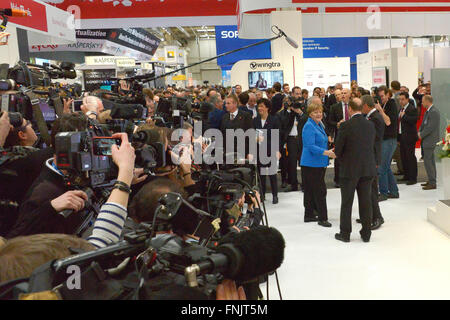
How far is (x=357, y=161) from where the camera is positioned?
4277 mm

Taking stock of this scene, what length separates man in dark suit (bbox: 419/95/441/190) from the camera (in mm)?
6211

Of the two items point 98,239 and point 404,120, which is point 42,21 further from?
point 98,239

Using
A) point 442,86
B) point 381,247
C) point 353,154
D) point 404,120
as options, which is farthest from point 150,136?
point 404,120

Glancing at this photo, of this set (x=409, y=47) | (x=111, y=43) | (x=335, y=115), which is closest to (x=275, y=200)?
(x=335, y=115)

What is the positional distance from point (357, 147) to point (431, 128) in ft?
8.50

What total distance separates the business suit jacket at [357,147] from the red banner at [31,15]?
4730 millimetres

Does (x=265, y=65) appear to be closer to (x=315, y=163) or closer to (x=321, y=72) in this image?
(x=321, y=72)

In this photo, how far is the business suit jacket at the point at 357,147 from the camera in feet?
13.9

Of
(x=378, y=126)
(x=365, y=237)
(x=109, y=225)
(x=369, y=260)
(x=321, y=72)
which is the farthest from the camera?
(x=321, y=72)

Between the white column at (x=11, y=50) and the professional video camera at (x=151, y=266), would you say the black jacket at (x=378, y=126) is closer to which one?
the professional video camera at (x=151, y=266)

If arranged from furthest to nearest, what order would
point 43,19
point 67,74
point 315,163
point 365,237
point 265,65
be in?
point 265,65, point 43,19, point 315,163, point 365,237, point 67,74

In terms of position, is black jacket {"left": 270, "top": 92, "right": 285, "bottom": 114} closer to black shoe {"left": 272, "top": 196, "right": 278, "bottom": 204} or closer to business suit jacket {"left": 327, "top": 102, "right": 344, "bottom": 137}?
business suit jacket {"left": 327, "top": 102, "right": 344, "bottom": 137}

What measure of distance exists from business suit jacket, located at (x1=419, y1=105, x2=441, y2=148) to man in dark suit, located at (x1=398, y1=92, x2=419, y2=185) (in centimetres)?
35

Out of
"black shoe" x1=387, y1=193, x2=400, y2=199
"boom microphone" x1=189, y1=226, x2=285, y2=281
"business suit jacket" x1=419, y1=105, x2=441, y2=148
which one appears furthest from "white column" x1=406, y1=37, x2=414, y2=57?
"boom microphone" x1=189, y1=226, x2=285, y2=281
